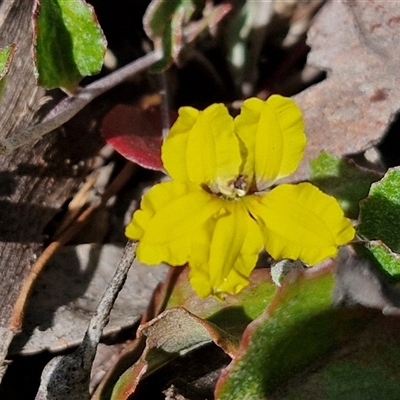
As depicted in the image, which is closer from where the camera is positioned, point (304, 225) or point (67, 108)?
point (304, 225)

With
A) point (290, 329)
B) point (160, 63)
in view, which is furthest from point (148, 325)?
point (160, 63)

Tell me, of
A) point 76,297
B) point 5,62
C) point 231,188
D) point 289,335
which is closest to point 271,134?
point 231,188

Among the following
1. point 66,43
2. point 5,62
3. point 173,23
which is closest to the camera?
point 5,62

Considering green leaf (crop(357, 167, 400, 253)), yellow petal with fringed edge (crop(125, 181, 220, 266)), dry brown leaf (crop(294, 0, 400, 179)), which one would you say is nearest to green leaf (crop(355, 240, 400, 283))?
green leaf (crop(357, 167, 400, 253))

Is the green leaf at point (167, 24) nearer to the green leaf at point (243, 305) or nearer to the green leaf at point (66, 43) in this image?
the green leaf at point (66, 43)

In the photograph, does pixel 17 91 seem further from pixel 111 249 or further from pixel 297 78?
pixel 297 78

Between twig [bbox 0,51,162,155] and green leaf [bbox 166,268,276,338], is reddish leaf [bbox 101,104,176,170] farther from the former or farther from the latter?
green leaf [bbox 166,268,276,338]

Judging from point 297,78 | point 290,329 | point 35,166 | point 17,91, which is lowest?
point 297,78

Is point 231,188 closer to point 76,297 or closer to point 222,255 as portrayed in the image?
point 222,255
